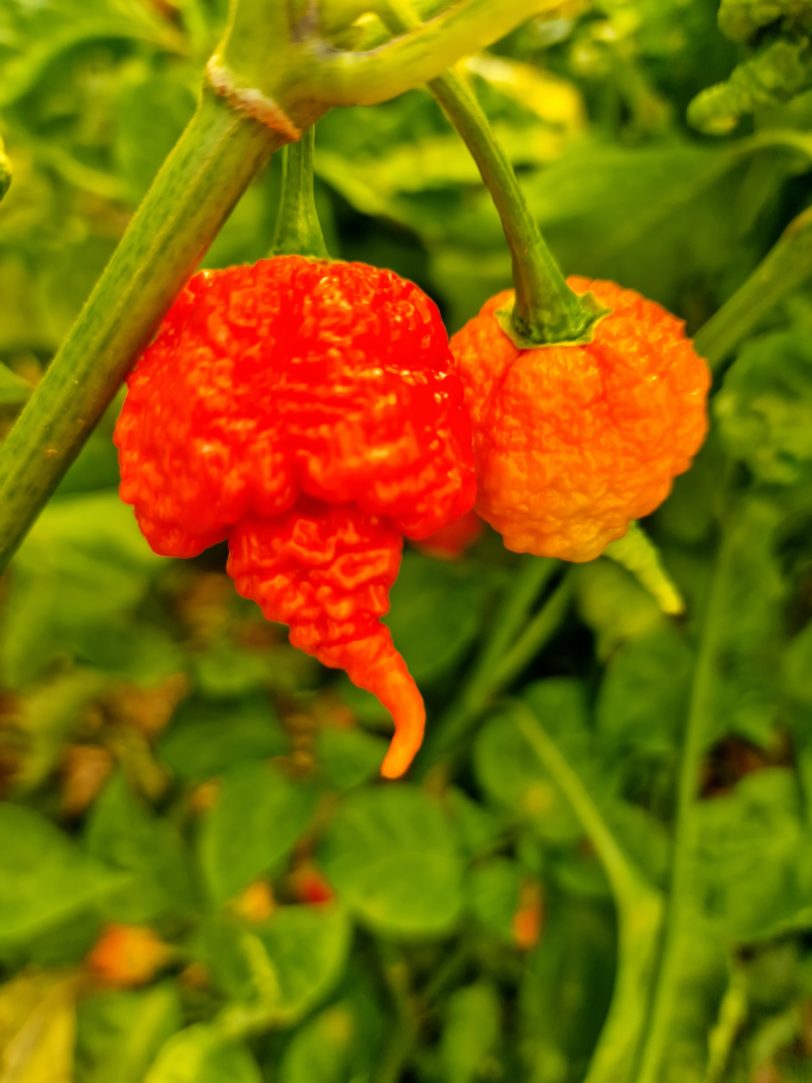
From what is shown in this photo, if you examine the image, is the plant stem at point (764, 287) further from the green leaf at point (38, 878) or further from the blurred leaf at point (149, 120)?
the green leaf at point (38, 878)

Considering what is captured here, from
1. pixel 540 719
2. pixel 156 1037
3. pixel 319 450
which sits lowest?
pixel 156 1037

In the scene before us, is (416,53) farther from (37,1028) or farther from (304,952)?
(37,1028)

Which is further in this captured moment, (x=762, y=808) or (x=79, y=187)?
Result: (x=79, y=187)

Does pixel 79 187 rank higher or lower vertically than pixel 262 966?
higher

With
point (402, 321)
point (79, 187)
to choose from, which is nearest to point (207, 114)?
point (402, 321)

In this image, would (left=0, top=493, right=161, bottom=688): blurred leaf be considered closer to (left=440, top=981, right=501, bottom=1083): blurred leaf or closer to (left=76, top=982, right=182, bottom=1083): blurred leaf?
(left=76, top=982, right=182, bottom=1083): blurred leaf

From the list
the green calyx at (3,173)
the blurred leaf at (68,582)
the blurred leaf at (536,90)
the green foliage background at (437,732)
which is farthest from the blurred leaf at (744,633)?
the green calyx at (3,173)

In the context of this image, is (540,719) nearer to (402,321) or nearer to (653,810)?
(653,810)
